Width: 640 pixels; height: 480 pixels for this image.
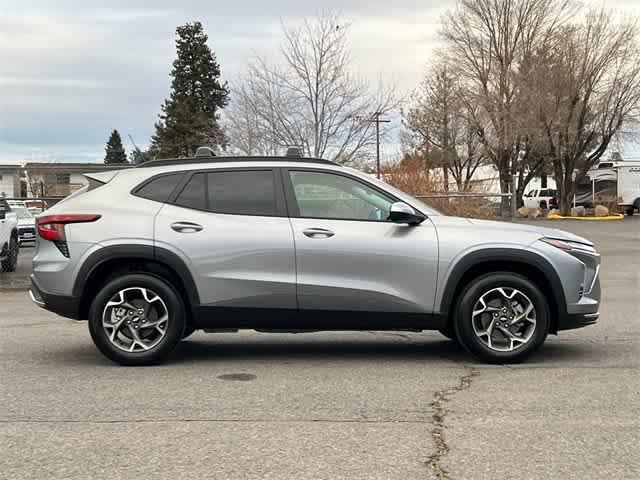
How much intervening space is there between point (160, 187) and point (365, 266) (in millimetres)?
1899

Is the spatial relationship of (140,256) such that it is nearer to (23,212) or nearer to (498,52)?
(23,212)

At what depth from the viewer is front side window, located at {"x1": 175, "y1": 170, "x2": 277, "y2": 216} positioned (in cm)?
682

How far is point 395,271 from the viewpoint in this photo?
6.62m

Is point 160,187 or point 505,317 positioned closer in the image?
point 505,317

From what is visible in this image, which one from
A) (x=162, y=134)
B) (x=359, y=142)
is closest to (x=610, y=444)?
(x=359, y=142)

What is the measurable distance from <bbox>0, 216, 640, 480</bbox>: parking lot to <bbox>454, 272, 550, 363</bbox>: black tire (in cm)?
13

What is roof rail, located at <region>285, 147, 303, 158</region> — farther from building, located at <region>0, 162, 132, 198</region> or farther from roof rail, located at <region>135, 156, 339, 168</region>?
building, located at <region>0, 162, 132, 198</region>

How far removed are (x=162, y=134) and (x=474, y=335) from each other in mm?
67680

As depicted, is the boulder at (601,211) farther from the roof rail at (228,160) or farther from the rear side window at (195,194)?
the rear side window at (195,194)

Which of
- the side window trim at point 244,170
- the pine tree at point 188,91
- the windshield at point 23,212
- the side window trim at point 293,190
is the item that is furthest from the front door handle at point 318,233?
the pine tree at point 188,91

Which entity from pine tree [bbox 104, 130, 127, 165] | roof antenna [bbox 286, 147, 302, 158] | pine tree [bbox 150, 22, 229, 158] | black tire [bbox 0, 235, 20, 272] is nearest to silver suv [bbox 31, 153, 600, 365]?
roof antenna [bbox 286, 147, 302, 158]

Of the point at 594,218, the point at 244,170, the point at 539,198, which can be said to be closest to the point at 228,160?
the point at 244,170

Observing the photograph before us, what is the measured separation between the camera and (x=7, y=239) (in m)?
15.9

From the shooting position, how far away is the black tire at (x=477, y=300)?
6664 mm
